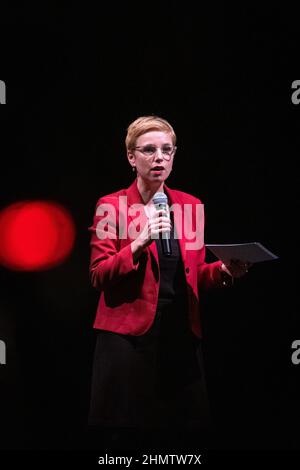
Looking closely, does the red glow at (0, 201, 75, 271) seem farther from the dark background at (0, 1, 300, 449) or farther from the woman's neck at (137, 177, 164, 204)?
the woman's neck at (137, 177, 164, 204)

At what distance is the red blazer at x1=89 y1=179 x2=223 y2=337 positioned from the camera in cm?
214

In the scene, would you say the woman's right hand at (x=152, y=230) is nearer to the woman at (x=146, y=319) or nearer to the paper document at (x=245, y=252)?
the woman at (x=146, y=319)

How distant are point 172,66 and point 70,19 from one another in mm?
526

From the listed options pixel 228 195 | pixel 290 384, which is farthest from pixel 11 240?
pixel 290 384

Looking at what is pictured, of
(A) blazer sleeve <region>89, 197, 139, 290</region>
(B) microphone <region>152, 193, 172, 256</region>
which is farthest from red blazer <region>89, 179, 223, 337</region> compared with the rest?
(B) microphone <region>152, 193, 172, 256</region>

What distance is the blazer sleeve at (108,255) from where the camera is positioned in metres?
2.09

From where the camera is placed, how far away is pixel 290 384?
2859 millimetres

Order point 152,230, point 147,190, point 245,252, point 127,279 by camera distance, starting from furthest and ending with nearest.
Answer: point 147,190
point 127,279
point 245,252
point 152,230

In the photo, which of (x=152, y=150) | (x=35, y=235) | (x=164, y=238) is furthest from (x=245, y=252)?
(x=35, y=235)

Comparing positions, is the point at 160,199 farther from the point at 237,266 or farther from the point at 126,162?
the point at 126,162

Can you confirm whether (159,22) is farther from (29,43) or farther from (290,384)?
(290,384)

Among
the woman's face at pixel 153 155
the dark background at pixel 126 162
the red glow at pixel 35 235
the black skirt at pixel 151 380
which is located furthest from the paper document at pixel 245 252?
the red glow at pixel 35 235

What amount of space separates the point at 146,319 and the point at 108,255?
0.27 metres

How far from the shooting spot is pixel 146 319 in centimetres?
217
